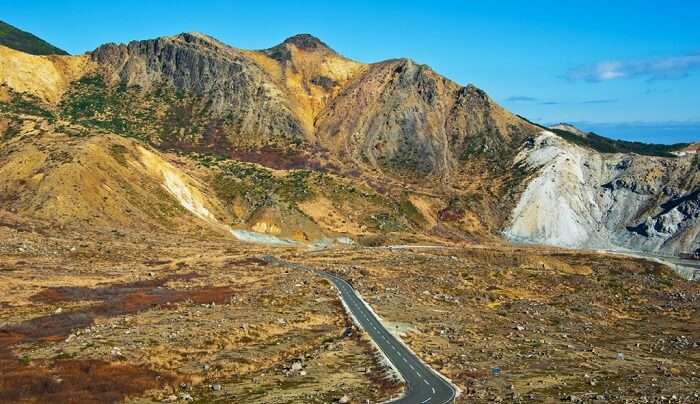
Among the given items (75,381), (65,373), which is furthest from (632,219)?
(75,381)

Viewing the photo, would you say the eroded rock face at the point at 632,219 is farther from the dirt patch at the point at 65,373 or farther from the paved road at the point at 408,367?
the dirt patch at the point at 65,373

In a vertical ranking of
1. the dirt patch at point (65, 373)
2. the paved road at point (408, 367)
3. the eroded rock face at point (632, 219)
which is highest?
the eroded rock face at point (632, 219)

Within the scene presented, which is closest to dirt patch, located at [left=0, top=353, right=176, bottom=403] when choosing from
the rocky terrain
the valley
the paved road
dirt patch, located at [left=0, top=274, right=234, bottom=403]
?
dirt patch, located at [left=0, top=274, right=234, bottom=403]

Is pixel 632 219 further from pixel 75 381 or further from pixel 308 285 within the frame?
pixel 75 381

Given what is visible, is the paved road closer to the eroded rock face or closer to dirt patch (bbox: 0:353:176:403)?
dirt patch (bbox: 0:353:176:403)

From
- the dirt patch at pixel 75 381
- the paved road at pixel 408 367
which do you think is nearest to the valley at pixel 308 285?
the dirt patch at pixel 75 381

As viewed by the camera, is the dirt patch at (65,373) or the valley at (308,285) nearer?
the dirt patch at (65,373)

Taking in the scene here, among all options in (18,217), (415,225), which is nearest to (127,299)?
(18,217)

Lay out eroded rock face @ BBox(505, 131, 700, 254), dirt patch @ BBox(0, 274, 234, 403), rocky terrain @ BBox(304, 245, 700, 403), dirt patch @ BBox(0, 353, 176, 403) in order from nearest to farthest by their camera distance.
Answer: dirt patch @ BBox(0, 353, 176, 403) < dirt patch @ BBox(0, 274, 234, 403) < rocky terrain @ BBox(304, 245, 700, 403) < eroded rock face @ BBox(505, 131, 700, 254)
